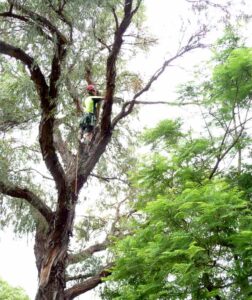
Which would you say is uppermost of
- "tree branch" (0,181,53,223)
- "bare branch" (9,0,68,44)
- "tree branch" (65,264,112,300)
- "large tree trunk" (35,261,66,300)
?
"bare branch" (9,0,68,44)

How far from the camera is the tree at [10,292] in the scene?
40.4ft

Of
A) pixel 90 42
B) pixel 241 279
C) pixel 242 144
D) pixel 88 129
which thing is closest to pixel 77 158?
pixel 88 129

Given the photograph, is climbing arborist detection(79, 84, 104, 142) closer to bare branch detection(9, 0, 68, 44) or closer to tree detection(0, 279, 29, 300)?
bare branch detection(9, 0, 68, 44)

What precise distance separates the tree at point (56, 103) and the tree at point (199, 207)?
0.80 m

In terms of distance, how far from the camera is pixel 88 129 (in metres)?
5.79

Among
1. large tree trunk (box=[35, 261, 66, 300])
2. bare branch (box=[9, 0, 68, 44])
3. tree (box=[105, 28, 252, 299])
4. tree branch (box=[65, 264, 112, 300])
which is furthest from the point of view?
tree branch (box=[65, 264, 112, 300])

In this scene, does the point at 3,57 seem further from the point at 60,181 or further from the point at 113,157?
the point at 113,157

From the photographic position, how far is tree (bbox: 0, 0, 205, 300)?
4.41m

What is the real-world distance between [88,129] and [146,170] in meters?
1.37

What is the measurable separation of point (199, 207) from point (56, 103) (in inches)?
78.3

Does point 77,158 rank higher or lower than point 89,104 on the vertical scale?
lower

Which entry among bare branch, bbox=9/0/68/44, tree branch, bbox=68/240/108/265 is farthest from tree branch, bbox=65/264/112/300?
bare branch, bbox=9/0/68/44

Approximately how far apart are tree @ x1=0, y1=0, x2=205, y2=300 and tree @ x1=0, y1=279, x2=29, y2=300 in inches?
231

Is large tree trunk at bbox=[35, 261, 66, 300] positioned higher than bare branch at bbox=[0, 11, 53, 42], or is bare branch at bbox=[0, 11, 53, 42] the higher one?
bare branch at bbox=[0, 11, 53, 42]
